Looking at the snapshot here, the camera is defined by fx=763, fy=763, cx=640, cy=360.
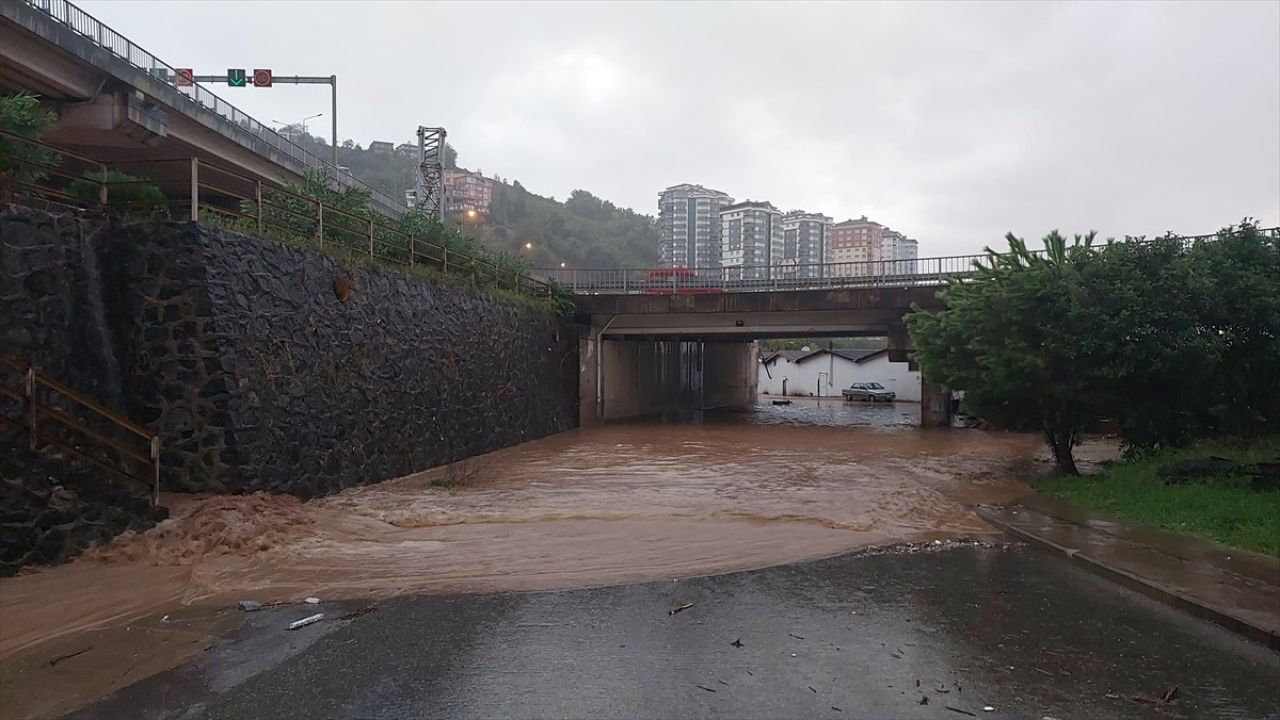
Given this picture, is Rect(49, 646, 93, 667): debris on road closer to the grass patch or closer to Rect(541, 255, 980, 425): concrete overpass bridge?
the grass patch

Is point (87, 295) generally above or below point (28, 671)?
above

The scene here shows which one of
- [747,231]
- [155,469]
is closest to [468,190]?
[747,231]

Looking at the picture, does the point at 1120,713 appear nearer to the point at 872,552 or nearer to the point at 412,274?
the point at 872,552

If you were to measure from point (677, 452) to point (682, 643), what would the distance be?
16.5 m

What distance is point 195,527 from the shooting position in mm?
9914

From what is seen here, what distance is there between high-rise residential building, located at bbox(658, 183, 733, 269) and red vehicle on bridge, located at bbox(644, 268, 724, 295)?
205 ft

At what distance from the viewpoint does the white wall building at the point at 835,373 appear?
183ft

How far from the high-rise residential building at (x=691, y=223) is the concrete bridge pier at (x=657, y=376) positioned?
4567 cm

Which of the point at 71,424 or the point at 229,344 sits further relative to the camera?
the point at 229,344

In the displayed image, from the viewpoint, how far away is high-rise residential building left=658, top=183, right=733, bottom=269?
10294 cm

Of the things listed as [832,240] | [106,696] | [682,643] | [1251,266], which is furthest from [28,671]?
[832,240]

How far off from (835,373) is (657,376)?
25.0m

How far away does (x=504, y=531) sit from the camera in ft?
36.8

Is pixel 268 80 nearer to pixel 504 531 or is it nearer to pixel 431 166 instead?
pixel 431 166
